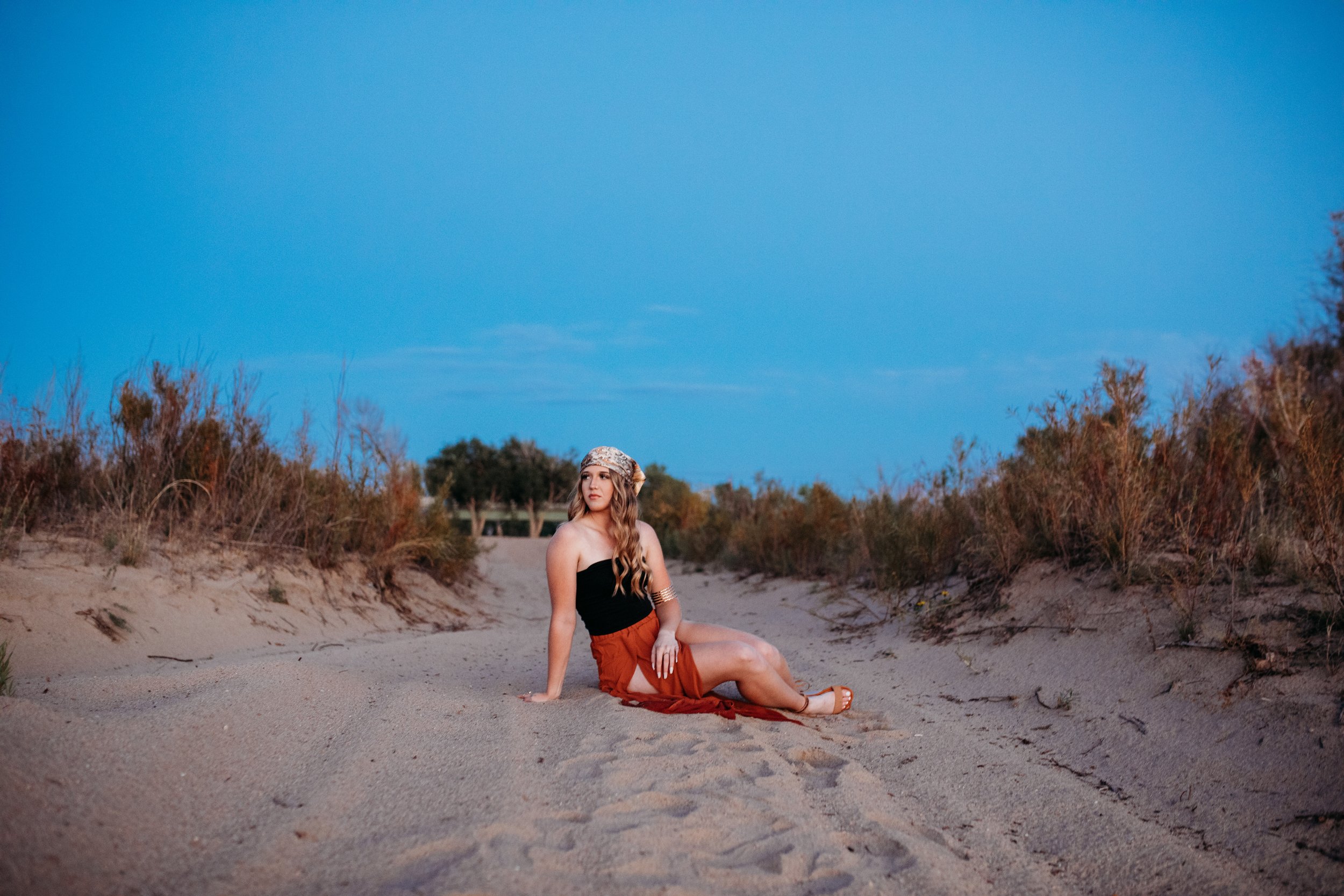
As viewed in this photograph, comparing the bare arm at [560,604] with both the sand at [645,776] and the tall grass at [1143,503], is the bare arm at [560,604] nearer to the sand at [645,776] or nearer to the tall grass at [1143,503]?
the sand at [645,776]

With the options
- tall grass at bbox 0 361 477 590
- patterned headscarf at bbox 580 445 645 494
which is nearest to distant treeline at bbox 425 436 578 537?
tall grass at bbox 0 361 477 590

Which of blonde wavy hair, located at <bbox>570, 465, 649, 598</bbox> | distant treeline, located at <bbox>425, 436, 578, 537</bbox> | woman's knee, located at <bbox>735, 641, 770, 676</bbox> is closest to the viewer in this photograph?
woman's knee, located at <bbox>735, 641, 770, 676</bbox>

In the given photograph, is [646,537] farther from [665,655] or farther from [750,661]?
[750,661]

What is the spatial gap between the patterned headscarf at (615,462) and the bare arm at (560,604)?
0.43 m

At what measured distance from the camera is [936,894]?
2.27m

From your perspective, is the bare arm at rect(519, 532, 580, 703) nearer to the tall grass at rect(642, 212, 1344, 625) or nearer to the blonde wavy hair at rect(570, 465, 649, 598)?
the blonde wavy hair at rect(570, 465, 649, 598)

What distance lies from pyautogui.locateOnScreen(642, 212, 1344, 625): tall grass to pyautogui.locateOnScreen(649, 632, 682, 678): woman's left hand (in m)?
2.93

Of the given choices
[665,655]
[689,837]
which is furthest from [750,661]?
[689,837]

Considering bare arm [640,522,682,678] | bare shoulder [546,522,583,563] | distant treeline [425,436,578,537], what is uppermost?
distant treeline [425,436,578,537]

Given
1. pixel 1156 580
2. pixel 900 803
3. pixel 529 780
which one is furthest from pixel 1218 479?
pixel 529 780

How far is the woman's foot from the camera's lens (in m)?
4.14

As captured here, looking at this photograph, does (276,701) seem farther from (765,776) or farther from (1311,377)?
(1311,377)

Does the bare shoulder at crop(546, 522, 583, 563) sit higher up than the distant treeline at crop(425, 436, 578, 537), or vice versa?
the distant treeline at crop(425, 436, 578, 537)

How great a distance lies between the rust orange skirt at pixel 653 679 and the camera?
13.0 ft
